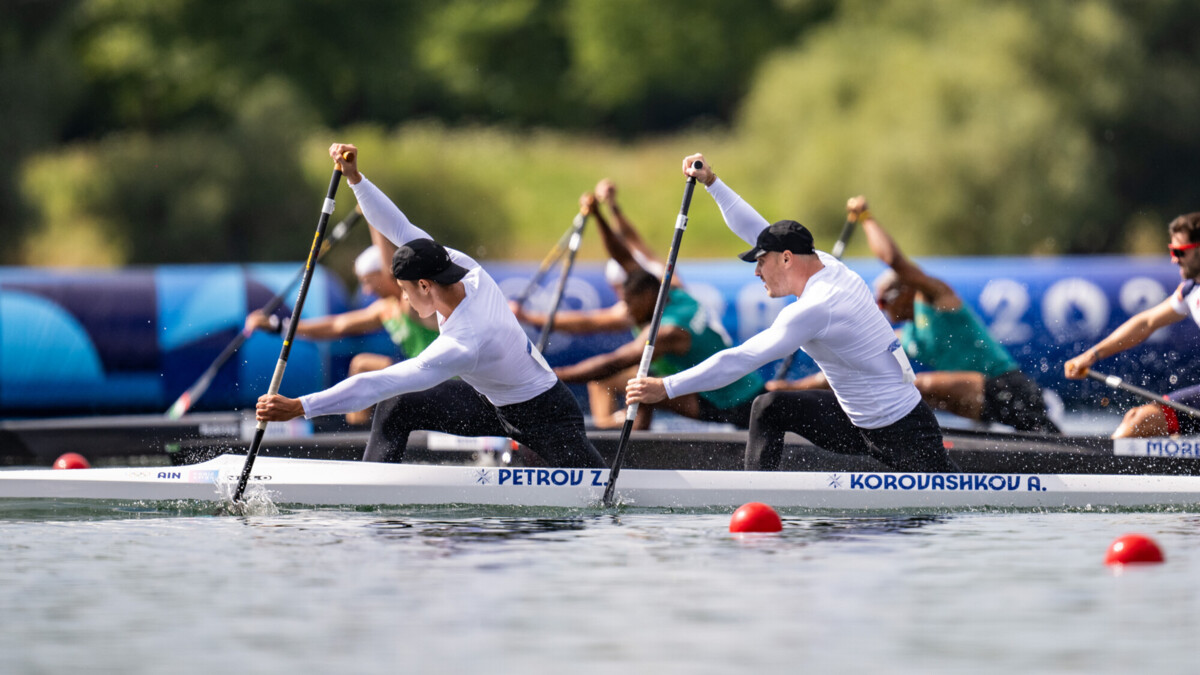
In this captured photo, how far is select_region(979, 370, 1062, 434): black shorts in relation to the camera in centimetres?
1173

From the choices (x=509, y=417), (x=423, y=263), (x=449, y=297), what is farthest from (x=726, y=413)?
(x=423, y=263)

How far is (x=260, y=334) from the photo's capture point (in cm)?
1510

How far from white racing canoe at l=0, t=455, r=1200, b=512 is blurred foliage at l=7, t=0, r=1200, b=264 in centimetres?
1828

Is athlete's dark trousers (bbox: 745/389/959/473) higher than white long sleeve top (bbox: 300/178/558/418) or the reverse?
the reverse

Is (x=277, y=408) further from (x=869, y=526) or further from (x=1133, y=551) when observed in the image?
(x=1133, y=551)

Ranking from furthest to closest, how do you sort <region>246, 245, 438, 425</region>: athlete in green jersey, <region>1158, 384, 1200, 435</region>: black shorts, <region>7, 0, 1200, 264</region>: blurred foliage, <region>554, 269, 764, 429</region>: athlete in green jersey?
1. <region>7, 0, 1200, 264</region>: blurred foliage
2. <region>246, 245, 438, 425</region>: athlete in green jersey
3. <region>554, 269, 764, 429</region>: athlete in green jersey
4. <region>1158, 384, 1200, 435</region>: black shorts

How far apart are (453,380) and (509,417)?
0.49m

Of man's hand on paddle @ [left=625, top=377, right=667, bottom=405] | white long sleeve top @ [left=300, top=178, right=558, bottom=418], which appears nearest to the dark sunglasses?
man's hand on paddle @ [left=625, top=377, right=667, bottom=405]

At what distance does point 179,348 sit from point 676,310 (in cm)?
570

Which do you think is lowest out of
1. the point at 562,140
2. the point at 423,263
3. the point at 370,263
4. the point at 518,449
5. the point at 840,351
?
the point at 518,449

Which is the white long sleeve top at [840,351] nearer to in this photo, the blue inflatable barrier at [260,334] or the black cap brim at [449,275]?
the black cap brim at [449,275]

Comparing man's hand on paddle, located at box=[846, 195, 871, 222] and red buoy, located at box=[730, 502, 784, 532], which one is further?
man's hand on paddle, located at box=[846, 195, 871, 222]

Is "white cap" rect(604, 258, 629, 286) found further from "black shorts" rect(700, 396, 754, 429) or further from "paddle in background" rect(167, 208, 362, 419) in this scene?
"paddle in background" rect(167, 208, 362, 419)

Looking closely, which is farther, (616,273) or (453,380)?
(616,273)
